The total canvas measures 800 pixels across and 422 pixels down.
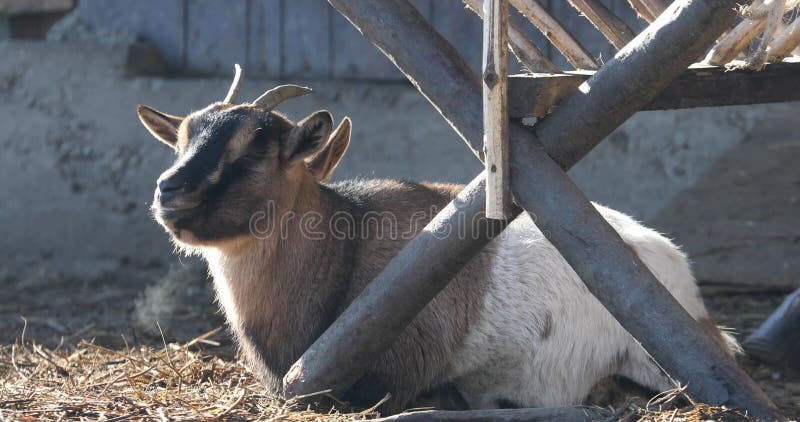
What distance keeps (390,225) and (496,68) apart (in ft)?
4.86

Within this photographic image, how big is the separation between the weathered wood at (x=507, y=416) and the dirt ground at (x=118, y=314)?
2.08 meters

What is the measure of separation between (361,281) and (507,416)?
3.92ft

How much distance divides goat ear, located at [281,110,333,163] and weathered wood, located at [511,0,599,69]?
1020 mm

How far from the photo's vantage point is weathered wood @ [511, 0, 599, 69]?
4.54m

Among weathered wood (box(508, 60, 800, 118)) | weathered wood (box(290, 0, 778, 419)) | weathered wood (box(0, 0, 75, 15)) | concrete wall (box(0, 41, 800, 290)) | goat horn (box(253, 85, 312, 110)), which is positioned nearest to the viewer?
weathered wood (box(290, 0, 778, 419))

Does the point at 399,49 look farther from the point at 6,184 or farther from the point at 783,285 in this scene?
the point at 6,184

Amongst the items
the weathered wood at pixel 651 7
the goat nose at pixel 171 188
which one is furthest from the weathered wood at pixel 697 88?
the goat nose at pixel 171 188

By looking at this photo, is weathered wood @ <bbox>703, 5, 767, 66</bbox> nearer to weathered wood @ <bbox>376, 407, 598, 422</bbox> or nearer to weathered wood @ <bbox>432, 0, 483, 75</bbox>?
weathered wood @ <bbox>376, 407, 598, 422</bbox>

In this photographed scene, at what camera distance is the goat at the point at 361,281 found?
4.64 metres

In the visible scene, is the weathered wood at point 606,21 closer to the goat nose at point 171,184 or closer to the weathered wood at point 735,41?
the weathered wood at point 735,41

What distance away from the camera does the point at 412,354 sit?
4719mm

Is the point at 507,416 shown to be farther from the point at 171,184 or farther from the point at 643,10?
the point at 643,10

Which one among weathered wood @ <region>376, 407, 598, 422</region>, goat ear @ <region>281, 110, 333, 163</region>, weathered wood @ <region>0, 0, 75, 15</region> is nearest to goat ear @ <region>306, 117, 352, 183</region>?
goat ear @ <region>281, 110, 333, 163</region>

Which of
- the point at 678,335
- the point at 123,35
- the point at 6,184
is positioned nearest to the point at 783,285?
the point at 678,335
